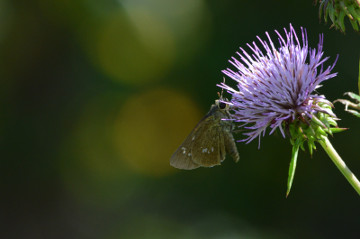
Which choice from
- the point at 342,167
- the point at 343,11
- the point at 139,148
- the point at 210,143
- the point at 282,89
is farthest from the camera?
the point at 139,148

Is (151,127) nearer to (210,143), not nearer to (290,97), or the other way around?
(210,143)

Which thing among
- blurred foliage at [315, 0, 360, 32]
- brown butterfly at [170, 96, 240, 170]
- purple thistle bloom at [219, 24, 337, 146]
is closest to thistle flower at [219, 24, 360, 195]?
purple thistle bloom at [219, 24, 337, 146]

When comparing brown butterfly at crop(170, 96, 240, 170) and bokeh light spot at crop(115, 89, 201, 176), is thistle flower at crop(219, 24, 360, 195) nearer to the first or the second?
brown butterfly at crop(170, 96, 240, 170)

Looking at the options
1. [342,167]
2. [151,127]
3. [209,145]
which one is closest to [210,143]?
[209,145]

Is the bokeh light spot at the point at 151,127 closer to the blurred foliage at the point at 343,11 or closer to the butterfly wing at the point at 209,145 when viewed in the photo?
the butterfly wing at the point at 209,145

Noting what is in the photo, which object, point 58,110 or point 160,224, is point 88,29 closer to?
point 58,110

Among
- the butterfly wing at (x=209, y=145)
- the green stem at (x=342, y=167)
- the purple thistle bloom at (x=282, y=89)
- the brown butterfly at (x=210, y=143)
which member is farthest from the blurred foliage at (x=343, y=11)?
the butterfly wing at (x=209, y=145)
